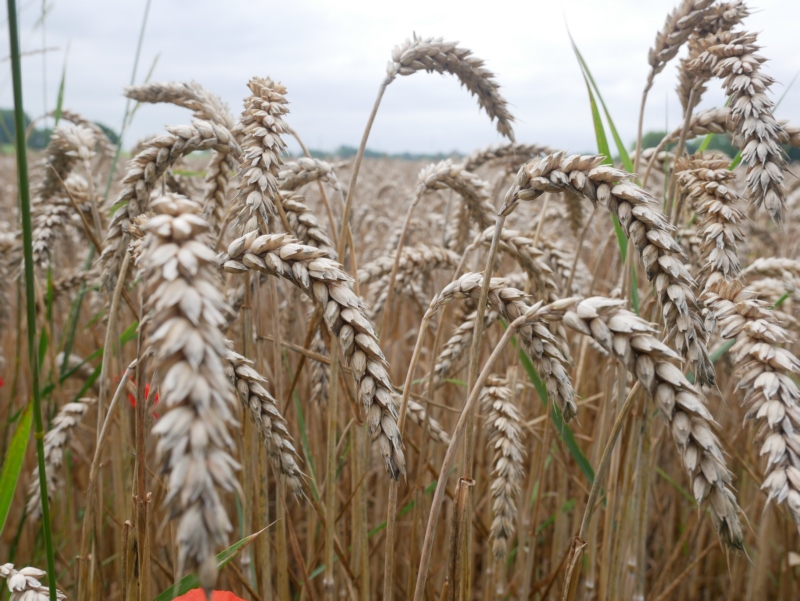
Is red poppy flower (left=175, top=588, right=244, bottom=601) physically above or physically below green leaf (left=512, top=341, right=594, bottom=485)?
below

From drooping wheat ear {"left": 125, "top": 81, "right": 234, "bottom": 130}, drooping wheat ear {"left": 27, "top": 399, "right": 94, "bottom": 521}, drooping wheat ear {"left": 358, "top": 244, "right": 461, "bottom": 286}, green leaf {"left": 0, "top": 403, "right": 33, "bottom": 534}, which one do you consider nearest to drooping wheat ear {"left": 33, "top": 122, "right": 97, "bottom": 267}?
drooping wheat ear {"left": 125, "top": 81, "right": 234, "bottom": 130}

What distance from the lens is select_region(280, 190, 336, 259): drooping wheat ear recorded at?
1356 millimetres

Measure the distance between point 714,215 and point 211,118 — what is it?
3.61 ft

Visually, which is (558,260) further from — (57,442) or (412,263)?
(57,442)

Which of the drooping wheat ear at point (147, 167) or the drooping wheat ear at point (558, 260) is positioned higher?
the drooping wheat ear at point (147, 167)

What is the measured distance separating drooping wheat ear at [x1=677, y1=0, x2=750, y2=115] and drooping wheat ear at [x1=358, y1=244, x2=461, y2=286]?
75 centimetres

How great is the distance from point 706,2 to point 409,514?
1946mm

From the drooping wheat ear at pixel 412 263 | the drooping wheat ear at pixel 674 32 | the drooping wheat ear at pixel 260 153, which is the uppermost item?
the drooping wheat ear at pixel 674 32

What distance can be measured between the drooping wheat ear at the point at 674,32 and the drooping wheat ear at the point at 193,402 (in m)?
1.34

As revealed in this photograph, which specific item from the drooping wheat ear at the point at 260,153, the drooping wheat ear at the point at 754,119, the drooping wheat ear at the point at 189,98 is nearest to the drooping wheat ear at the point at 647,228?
the drooping wheat ear at the point at 754,119

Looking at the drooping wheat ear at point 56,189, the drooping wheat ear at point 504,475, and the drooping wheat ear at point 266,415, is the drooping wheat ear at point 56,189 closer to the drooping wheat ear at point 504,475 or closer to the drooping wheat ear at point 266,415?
the drooping wheat ear at point 266,415

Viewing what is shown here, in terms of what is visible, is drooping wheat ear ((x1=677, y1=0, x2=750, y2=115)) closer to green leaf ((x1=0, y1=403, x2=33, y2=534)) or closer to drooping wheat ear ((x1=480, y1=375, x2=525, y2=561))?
drooping wheat ear ((x1=480, y1=375, x2=525, y2=561))

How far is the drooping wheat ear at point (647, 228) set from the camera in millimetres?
803

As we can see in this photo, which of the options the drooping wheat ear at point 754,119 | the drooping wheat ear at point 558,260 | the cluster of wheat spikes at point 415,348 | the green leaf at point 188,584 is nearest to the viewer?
the cluster of wheat spikes at point 415,348
